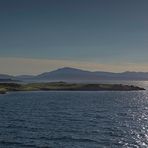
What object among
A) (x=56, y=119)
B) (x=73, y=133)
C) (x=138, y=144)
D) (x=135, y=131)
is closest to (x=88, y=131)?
(x=73, y=133)

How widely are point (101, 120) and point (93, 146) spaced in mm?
28364

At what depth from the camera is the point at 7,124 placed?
72750 millimetres

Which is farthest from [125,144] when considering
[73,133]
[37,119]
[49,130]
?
[37,119]

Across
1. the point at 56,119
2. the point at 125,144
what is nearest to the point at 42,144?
the point at 125,144

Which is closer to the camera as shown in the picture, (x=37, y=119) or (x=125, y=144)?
(x=125, y=144)

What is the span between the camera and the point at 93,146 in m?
52.2

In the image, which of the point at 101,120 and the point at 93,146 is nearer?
the point at 93,146

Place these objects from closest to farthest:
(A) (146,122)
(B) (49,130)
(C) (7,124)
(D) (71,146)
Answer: (D) (71,146) < (B) (49,130) < (C) (7,124) < (A) (146,122)

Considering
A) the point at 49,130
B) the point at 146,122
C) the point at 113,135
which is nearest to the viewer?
the point at 113,135

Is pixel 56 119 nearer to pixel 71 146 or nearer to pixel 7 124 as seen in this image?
pixel 7 124

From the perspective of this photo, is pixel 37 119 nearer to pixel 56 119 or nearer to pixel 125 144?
pixel 56 119

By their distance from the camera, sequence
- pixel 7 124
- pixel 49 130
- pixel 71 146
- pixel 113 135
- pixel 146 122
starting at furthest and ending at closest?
1. pixel 146 122
2. pixel 7 124
3. pixel 49 130
4. pixel 113 135
5. pixel 71 146

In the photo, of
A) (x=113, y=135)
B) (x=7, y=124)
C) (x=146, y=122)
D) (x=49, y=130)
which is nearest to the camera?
(x=113, y=135)

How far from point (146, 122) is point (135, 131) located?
14.8 metres
